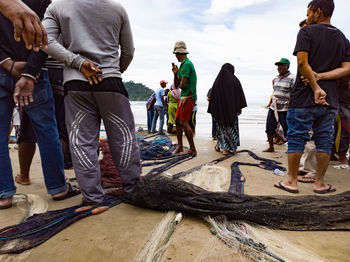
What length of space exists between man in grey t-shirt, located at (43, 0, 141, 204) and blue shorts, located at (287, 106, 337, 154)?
71.8 inches

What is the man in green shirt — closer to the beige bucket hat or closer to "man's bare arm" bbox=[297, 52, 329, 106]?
the beige bucket hat

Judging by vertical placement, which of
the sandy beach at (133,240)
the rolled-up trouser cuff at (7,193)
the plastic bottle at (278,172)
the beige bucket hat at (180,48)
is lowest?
the plastic bottle at (278,172)

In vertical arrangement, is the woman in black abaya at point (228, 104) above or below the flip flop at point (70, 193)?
above

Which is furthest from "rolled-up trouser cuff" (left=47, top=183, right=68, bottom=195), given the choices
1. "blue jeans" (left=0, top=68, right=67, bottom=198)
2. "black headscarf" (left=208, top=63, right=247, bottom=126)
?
"black headscarf" (left=208, top=63, right=247, bottom=126)

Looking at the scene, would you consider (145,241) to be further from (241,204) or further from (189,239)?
(241,204)

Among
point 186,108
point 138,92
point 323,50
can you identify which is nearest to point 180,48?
point 186,108

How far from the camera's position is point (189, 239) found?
1639 mm

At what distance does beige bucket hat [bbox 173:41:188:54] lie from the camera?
4.83 metres

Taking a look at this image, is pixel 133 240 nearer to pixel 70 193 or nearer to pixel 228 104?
pixel 70 193

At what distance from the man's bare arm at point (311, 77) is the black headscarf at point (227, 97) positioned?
260cm

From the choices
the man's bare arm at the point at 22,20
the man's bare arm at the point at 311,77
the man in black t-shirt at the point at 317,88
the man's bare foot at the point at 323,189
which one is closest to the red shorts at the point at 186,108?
the man in black t-shirt at the point at 317,88

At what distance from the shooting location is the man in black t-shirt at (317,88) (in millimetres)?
2596

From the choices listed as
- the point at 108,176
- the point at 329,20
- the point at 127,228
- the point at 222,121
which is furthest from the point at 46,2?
the point at 222,121

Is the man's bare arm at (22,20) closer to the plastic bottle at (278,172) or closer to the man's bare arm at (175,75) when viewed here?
the plastic bottle at (278,172)
